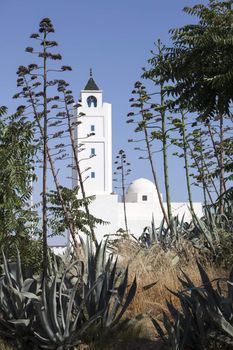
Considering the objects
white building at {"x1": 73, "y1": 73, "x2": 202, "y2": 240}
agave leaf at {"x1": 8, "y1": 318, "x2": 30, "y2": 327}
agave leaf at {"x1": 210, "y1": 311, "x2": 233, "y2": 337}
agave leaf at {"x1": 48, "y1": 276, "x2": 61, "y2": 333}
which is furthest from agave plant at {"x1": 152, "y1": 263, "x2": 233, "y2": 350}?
white building at {"x1": 73, "y1": 73, "x2": 202, "y2": 240}

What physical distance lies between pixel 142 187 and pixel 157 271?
32240 millimetres

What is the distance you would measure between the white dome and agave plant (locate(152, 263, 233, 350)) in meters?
34.1

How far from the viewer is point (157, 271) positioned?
24.9 ft

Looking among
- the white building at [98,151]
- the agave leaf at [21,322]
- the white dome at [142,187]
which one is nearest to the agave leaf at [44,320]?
the agave leaf at [21,322]

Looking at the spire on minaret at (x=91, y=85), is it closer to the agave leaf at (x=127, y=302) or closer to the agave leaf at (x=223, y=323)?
the agave leaf at (x=127, y=302)

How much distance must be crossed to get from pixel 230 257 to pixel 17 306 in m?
3.84

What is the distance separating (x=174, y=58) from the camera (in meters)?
6.31

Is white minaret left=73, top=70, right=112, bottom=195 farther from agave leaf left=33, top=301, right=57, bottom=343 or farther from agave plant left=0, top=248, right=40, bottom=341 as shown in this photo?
agave leaf left=33, top=301, right=57, bottom=343

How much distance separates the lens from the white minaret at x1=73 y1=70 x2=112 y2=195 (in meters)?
34.9

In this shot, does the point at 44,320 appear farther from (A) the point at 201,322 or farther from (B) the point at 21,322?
(A) the point at 201,322

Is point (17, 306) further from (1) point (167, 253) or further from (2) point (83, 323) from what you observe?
(1) point (167, 253)

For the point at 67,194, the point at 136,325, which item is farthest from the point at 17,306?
the point at 67,194

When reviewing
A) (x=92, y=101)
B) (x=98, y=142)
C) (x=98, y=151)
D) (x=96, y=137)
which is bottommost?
(x=98, y=151)

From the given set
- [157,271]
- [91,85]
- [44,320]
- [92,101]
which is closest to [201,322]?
[44,320]
